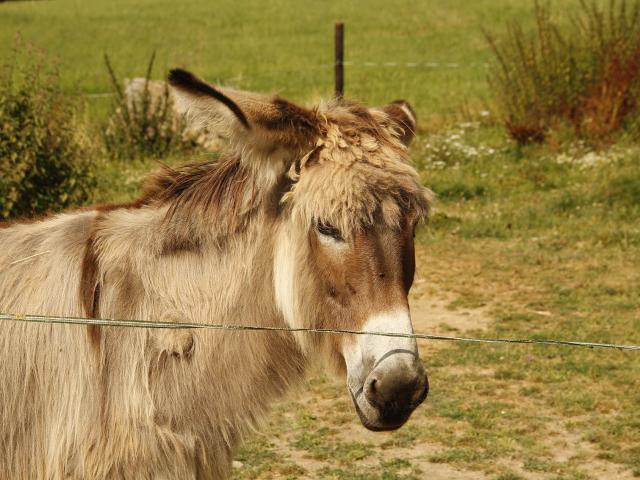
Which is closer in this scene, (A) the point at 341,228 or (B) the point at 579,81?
(A) the point at 341,228

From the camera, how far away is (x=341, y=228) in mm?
3197

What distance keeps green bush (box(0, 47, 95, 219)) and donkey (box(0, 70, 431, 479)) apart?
19.2ft

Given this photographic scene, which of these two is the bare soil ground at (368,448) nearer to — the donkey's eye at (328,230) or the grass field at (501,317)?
the grass field at (501,317)

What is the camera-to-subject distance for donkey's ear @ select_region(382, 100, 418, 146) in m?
3.70

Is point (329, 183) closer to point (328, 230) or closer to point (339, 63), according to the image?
point (328, 230)

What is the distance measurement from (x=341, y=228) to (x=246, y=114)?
0.49 metres

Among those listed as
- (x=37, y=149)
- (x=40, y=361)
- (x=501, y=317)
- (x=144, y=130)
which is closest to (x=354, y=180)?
(x=40, y=361)

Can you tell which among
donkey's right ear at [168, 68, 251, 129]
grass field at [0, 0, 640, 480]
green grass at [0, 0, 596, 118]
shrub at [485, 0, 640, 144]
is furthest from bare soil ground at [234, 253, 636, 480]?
green grass at [0, 0, 596, 118]

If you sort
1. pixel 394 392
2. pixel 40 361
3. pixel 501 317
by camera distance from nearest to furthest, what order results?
pixel 394 392
pixel 40 361
pixel 501 317

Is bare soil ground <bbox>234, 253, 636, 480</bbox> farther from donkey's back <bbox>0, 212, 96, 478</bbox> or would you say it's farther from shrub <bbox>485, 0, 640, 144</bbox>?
shrub <bbox>485, 0, 640, 144</bbox>

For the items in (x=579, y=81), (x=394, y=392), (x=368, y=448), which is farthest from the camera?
(x=579, y=81)

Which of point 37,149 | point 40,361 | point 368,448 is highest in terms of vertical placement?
point 37,149

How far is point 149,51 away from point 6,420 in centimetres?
2543

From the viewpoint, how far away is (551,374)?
698 cm
